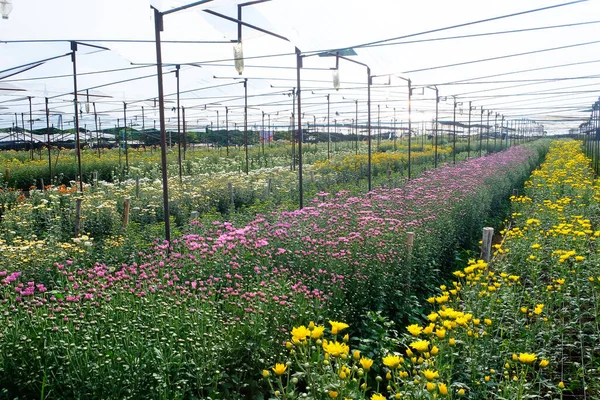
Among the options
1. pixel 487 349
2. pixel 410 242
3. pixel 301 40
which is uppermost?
pixel 301 40

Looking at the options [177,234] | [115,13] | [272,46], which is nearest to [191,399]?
[177,234]

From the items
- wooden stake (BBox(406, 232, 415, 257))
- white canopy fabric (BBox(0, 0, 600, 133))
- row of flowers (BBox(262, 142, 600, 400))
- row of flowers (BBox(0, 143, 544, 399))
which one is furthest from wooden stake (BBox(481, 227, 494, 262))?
white canopy fabric (BBox(0, 0, 600, 133))

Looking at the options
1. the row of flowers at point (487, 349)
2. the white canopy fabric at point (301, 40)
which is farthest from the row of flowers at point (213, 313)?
the white canopy fabric at point (301, 40)

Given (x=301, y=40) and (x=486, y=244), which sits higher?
(x=301, y=40)

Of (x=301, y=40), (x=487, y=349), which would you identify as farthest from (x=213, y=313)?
(x=301, y=40)

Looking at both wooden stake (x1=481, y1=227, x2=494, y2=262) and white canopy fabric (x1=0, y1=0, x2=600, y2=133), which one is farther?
white canopy fabric (x1=0, y1=0, x2=600, y2=133)

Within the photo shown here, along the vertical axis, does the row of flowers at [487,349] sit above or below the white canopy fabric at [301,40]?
below

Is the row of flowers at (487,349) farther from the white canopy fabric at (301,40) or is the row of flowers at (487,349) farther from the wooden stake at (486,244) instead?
the white canopy fabric at (301,40)

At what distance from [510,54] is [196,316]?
7.98 metres

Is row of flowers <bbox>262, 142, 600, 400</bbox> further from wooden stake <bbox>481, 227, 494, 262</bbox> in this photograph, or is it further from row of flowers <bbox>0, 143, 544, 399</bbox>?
wooden stake <bbox>481, 227, 494, 262</bbox>

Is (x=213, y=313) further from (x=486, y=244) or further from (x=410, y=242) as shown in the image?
(x=486, y=244)

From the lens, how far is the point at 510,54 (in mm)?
8930

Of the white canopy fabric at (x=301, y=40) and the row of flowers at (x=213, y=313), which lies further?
the white canopy fabric at (x=301, y=40)

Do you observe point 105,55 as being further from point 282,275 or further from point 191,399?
point 191,399
